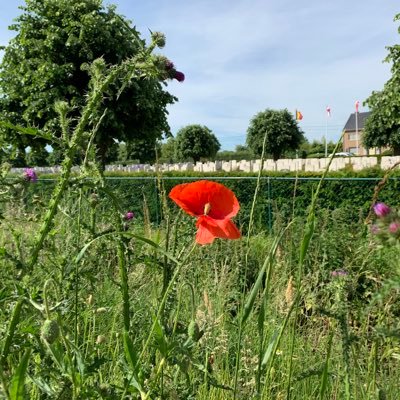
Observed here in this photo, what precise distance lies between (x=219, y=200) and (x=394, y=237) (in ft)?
1.11

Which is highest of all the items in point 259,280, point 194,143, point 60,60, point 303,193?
point 60,60

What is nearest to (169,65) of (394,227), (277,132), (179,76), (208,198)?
(179,76)

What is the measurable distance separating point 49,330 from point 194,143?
54.2 metres

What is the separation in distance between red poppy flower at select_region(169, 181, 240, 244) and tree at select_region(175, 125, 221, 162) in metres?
53.3

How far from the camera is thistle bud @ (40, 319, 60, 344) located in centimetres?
80

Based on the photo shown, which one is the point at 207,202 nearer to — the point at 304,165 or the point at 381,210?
the point at 381,210

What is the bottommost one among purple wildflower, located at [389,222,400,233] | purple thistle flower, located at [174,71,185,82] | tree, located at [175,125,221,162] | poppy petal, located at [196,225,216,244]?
poppy petal, located at [196,225,216,244]

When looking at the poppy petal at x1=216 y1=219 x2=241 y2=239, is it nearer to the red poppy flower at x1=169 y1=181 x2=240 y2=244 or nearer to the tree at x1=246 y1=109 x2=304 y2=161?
the red poppy flower at x1=169 y1=181 x2=240 y2=244

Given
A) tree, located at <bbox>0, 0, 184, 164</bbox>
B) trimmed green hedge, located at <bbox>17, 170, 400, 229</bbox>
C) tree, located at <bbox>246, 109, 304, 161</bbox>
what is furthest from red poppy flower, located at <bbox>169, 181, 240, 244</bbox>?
tree, located at <bbox>246, 109, 304, 161</bbox>

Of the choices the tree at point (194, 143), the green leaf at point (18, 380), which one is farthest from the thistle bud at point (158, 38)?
the tree at point (194, 143)

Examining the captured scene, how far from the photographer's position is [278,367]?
240 cm

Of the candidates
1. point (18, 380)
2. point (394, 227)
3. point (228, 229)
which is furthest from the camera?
point (228, 229)

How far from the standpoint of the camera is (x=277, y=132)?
1924 inches

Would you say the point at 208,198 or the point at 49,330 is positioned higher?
the point at 208,198
